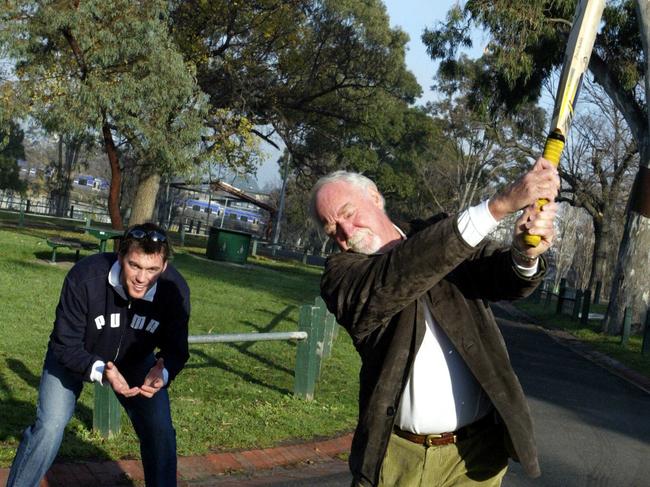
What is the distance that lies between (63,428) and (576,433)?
6311 mm

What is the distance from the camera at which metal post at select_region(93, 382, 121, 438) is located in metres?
6.76

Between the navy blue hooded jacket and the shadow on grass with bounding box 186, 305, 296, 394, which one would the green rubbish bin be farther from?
the navy blue hooded jacket

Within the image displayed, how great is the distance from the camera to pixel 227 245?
29.7 m

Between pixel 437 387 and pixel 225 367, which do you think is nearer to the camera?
pixel 437 387

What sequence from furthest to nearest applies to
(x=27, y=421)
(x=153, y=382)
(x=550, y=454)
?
1. (x=550, y=454)
2. (x=27, y=421)
3. (x=153, y=382)

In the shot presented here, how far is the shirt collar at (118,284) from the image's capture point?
4660 mm

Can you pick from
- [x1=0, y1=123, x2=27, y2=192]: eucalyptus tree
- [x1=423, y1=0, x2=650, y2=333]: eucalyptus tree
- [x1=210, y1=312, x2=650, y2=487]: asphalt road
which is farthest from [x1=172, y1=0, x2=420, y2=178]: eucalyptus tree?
[x1=0, y1=123, x2=27, y2=192]: eucalyptus tree

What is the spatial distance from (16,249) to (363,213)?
1938 centimetres

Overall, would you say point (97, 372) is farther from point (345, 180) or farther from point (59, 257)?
point (59, 257)

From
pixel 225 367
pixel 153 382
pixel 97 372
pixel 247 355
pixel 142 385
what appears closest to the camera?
pixel 97 372

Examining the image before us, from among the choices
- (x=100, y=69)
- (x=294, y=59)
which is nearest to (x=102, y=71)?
(x=100, y=69)

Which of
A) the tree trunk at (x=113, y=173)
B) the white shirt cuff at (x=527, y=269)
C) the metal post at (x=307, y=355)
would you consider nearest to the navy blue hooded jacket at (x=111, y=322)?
the white shirt cuff at (x=527, y=269)

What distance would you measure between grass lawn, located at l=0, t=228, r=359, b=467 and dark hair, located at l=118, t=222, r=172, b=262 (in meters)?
2.16

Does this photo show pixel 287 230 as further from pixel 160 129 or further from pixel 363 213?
pixel 363 213
